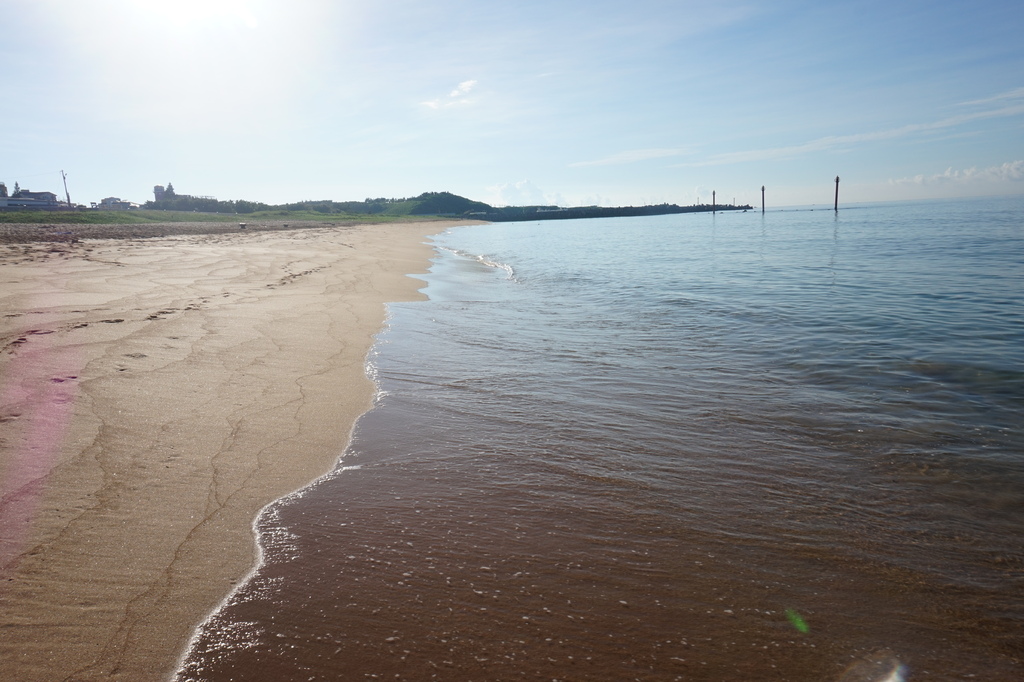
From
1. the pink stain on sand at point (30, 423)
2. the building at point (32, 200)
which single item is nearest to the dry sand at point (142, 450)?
the pink stain on sand at point (30, 423)

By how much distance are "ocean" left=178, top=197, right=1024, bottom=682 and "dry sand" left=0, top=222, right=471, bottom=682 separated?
264 millimetres

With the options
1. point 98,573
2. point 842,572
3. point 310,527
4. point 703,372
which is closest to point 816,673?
point 842,572

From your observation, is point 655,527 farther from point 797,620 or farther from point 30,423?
point 30,423

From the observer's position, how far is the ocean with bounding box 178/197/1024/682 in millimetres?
2127

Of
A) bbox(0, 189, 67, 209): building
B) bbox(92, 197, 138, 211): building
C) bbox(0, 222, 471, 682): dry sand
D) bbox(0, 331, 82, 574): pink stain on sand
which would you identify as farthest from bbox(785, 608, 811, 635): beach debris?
bbox(92, 197, 138, 211): building

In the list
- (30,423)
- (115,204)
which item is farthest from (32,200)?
(30,423)

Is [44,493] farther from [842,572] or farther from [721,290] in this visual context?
[721,290]

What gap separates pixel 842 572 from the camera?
262 cm

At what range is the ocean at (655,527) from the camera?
2127 mm

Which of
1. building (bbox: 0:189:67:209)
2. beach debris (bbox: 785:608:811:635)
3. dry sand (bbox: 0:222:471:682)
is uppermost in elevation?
building (bbox: 0:189:67:209)

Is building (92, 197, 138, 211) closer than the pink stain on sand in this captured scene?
No

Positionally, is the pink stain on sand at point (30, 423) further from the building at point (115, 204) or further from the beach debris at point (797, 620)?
the building at point (115, 204)

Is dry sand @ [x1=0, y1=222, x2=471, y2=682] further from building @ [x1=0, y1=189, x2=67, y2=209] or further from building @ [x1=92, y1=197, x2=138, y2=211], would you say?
building @ [x1=92, y1=197, x2=138, y2=211]

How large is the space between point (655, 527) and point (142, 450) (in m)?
3.30
